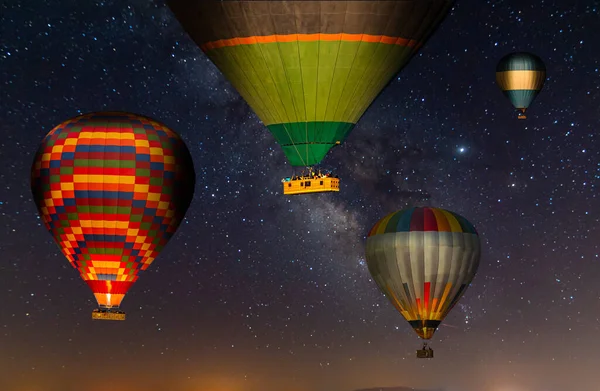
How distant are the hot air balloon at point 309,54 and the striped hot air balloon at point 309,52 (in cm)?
2

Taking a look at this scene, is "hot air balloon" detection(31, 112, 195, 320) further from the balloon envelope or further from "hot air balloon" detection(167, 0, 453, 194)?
the balloon envelope

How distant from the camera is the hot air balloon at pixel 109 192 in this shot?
41531 mm

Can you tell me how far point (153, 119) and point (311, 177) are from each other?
19.3ft

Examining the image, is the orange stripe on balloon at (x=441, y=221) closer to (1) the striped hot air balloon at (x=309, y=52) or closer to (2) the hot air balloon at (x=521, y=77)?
(1) the striped hot air balloon at (x=309, y=52)

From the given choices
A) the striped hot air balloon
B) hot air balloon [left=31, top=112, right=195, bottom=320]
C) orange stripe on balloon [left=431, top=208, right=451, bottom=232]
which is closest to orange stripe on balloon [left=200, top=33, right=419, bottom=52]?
the striped hot air balloon

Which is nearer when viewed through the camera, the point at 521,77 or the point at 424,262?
the point at 424,262

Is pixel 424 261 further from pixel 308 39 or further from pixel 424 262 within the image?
pixel 308 39

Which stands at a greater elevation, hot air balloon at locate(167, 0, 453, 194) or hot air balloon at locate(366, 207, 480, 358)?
hot air balloon at locate(167, 0, 453, 194)

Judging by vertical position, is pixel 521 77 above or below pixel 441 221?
A: above

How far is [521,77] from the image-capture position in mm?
48906

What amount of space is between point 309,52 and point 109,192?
22.8ft

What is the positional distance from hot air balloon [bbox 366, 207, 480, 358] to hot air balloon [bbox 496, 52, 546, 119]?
21.7 feet

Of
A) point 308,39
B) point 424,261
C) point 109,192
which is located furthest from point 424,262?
point 109,192

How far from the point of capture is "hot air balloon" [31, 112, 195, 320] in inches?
1635
